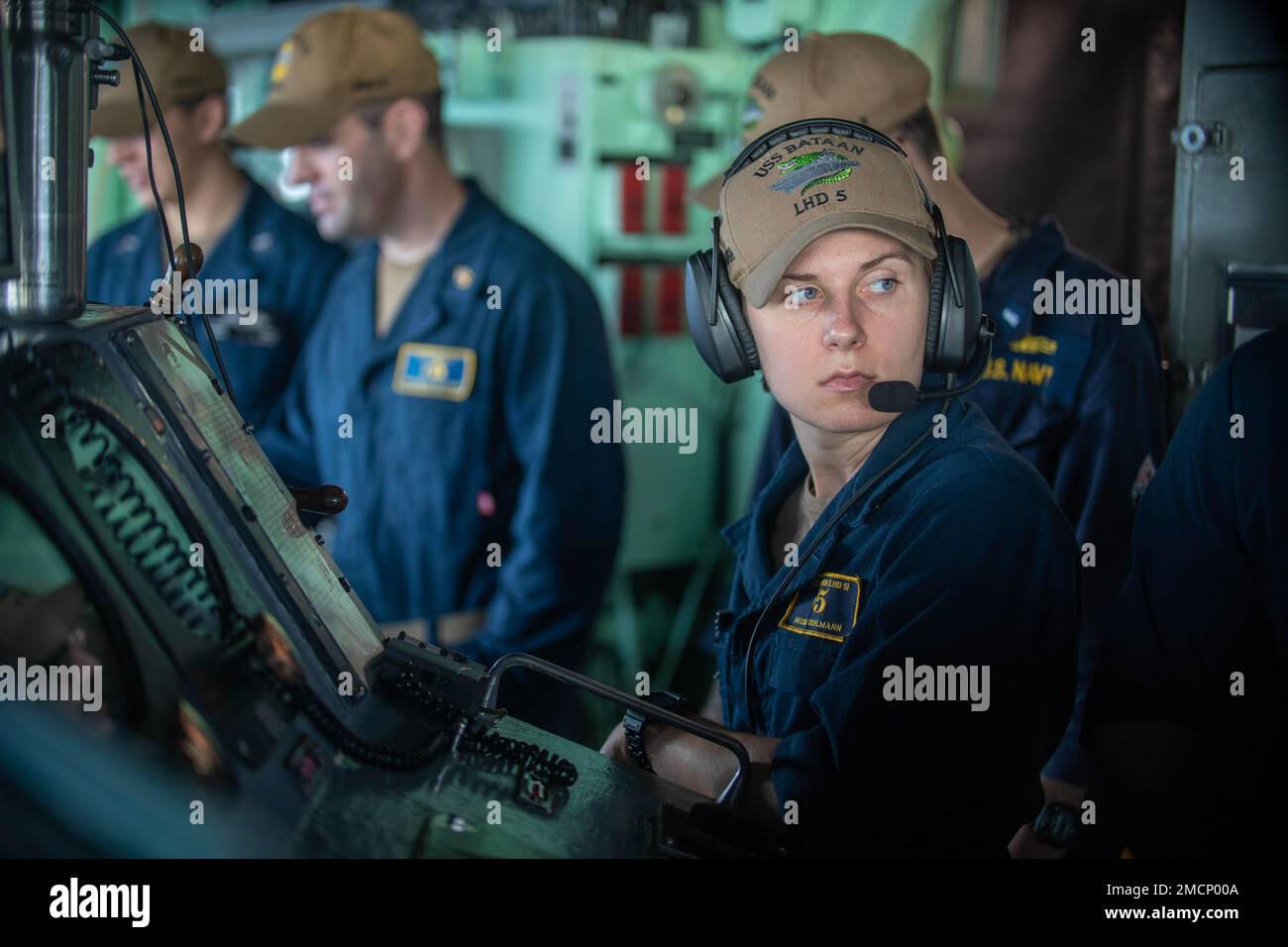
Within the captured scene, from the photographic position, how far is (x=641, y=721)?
4.53 feet

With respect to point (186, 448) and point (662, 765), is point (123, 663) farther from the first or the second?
point (662, 765)

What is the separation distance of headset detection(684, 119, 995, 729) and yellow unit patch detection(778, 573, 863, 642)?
27 mm

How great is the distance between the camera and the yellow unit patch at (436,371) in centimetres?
247

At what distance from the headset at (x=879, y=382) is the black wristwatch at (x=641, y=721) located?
0.08 meters

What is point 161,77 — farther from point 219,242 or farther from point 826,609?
point 826,609

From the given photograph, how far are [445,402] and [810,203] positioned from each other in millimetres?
1303

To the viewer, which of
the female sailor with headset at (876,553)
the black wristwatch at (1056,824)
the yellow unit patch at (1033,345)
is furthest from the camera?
the yellow unit patch at (1033,345)

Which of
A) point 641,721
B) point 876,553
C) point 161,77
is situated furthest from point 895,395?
point 161,77

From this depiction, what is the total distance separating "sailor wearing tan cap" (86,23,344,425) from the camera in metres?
2.80

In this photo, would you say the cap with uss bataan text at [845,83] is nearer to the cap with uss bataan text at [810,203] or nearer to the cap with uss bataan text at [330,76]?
the cap with uss bataan text at [810,203]

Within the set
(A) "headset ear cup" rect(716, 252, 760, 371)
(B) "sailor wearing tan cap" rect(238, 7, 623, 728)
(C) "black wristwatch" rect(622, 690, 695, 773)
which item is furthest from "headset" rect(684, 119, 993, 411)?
(B) "sailor wearing tan cap" rect(238, 7, 623, 728)

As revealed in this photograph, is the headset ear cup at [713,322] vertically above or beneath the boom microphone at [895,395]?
above

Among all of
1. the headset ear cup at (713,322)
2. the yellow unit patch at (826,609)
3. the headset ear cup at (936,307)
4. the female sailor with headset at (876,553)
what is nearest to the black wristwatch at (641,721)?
the female sailor with headset at (876,553)
